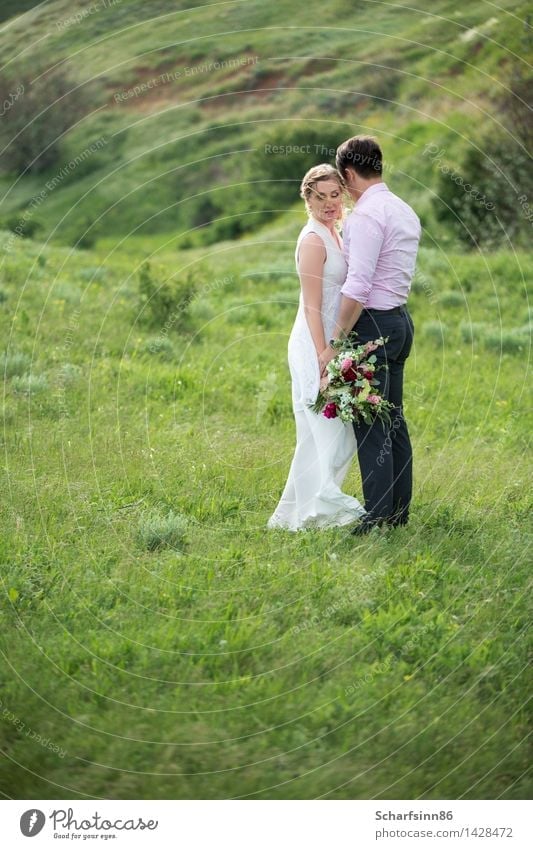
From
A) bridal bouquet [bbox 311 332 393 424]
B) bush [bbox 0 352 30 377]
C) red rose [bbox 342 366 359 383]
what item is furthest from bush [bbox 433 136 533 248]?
red rose [bbox 342 366 359 383]

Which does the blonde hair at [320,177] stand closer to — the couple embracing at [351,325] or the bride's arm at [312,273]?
the couple embracing at [351,325]

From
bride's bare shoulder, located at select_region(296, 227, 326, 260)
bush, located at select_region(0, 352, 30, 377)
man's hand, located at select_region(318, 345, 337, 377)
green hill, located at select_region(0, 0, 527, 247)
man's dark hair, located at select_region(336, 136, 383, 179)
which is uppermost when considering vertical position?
green hill, located at select_region(0, 0, 527, 247)

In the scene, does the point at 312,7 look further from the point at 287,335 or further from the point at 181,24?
the point at 287,335

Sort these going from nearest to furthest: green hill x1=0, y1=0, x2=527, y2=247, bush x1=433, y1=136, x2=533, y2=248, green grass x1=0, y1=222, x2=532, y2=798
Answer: green grass x1=0, y1=222, x2=532, y2=798, bush x1=433, y1=136, x2=533, y2=248, green hill x1=0, y1=0, x2=527, y2=247

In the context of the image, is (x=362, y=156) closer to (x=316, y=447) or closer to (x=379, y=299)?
(x=379, y=299)

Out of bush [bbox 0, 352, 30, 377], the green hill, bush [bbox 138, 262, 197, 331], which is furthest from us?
the green hill

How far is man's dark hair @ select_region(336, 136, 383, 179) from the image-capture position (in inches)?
255

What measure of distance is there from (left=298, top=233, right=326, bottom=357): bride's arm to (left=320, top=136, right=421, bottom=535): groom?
19 cm

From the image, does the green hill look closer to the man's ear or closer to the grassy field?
the grassy field

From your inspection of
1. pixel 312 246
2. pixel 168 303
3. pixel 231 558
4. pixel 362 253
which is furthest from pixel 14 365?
pixel 362 253

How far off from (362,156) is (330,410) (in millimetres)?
1731

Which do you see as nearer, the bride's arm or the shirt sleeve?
the shirt sleeve

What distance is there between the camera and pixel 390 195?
664cm

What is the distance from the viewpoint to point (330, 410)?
6.78 m
